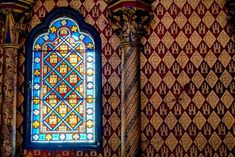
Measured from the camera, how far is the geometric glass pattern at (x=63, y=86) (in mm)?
8672

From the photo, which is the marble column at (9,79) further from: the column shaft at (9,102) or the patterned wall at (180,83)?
the patterned wall at (180,83)

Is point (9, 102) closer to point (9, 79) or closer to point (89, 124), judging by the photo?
point (9, 79)

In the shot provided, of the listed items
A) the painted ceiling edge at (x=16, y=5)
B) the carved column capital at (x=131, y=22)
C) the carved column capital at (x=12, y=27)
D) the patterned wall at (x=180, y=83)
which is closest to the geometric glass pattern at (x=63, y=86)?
the patterned wall at (x=180, y=83)

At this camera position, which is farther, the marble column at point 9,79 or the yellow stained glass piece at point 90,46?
the yellow stained glass piece at point 90,46

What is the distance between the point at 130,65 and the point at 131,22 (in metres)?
0.85

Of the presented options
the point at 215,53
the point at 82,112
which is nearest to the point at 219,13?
the point at 215,53

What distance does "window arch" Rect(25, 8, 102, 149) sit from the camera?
8.64 m

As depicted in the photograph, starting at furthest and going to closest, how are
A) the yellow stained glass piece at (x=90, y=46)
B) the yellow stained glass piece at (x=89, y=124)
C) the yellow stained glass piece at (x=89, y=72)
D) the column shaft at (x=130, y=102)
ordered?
the yellow stained glass piece at (x=90, y=46) → the yellow stained glass piece at (x=89, y=72) → the yellow stained glass piece at (x=89, y=124) → the column shaft at (x=130, y=102)

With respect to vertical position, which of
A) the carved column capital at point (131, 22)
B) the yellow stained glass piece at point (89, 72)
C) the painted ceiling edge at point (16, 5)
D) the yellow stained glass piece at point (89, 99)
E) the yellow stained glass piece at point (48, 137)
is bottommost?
the yellow stained glass piece at point (48, 137)

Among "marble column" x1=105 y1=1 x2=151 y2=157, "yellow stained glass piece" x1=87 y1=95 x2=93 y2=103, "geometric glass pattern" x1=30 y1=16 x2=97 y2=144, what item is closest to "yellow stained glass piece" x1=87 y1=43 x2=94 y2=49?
"geometric glass pattern" x1=30 y1=16 x2=97 y2=144

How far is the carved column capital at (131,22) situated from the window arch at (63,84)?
64 cm

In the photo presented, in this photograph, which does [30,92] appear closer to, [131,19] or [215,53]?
[131,19]

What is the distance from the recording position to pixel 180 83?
8586mm

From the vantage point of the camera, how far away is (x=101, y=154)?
8.44 m
